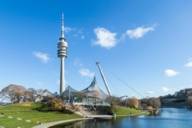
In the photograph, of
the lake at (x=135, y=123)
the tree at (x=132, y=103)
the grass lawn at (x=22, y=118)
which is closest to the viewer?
the grass lawn at (x=22, y=118)

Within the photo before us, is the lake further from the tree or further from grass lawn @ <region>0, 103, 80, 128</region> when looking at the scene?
the tree

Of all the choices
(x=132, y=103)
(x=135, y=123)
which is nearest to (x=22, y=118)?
(x=135, y=123)

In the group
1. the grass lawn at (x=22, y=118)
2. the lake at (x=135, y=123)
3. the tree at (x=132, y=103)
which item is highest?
the tree at (x=132, y=103)

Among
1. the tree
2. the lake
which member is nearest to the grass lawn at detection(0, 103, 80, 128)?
the lake

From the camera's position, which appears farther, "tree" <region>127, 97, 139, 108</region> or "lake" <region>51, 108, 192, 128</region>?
"tree" <region>127, 97, 139, 108</region>

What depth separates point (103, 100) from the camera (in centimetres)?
17300

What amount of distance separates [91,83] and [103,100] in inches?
688

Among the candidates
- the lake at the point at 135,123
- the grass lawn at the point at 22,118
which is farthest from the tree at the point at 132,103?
the lake at the point at 135,123

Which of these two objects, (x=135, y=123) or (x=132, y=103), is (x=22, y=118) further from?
(x=132, y=103)

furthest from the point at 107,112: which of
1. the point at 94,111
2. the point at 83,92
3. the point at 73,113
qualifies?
the point at 83,92

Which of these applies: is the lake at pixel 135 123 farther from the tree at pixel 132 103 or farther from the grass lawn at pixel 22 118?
the tree at pixel 132 103

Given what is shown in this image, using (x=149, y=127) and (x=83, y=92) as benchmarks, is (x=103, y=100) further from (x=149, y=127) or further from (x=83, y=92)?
(x=149, y=127)

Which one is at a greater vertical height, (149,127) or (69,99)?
(69,99)

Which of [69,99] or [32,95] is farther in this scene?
[32,95]
